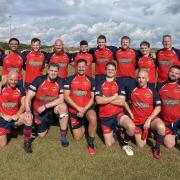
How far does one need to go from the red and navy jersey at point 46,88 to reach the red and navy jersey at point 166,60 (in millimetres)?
2981

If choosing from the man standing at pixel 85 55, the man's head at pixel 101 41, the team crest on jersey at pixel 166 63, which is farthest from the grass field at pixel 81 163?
the man's head at pixel 101 41

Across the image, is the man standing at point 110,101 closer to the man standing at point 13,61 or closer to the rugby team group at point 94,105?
the rugby team group at point 94,105

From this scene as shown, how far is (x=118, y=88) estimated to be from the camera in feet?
25.1

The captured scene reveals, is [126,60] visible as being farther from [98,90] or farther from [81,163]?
[81,163]

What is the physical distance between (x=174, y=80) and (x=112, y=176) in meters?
2.88

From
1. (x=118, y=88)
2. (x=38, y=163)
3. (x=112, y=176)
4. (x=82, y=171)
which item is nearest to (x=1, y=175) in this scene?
(x=38, y=163)

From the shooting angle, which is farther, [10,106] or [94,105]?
[94,105]

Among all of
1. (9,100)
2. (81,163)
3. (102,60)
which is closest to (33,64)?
(9,100)

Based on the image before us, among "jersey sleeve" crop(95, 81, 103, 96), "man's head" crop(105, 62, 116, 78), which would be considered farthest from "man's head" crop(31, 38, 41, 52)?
"man's head" crop(105, 62, 116, 78)

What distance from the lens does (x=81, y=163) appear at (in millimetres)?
6543

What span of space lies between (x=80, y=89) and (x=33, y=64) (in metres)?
2.11

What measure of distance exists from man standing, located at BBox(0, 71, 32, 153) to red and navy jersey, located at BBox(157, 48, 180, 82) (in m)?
3.94

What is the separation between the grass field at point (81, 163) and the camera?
6000 millimetres

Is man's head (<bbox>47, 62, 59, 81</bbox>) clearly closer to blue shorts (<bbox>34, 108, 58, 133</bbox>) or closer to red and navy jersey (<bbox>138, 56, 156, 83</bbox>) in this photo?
blue shorts (<bbox>34, 108, 58, 133</bbox>)
